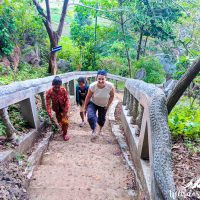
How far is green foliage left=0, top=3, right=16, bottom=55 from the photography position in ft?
35.0

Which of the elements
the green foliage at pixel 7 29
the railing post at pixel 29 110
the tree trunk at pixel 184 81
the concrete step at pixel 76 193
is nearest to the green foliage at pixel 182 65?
the tree trunk at pixel 184 81

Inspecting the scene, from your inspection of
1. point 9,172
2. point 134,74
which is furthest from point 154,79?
point 9,172

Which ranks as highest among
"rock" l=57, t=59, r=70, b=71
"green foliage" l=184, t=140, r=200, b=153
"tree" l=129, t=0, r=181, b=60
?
"green foliage" l=184, t=140, r=200, b=153

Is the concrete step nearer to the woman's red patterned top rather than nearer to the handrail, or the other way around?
the handrail

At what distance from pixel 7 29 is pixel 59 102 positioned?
7588 mm

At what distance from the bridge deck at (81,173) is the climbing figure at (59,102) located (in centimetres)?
36

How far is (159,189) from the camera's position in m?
1.64

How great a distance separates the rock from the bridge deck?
12.6 metres

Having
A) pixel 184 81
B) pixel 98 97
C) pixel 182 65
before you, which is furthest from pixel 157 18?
pixel 184 81

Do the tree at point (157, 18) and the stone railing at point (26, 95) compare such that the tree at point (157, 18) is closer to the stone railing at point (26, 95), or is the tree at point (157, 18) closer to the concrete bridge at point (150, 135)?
the stone railing at point (26, 95)

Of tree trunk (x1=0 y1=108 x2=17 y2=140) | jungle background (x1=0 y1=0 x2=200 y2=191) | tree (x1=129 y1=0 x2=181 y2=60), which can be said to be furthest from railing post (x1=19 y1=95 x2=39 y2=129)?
tree (x1=129 y1=0 x2=181 y2=60)

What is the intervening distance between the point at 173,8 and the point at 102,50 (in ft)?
19.9

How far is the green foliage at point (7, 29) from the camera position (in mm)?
10680

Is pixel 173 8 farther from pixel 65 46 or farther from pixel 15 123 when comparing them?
pixel 15 123
